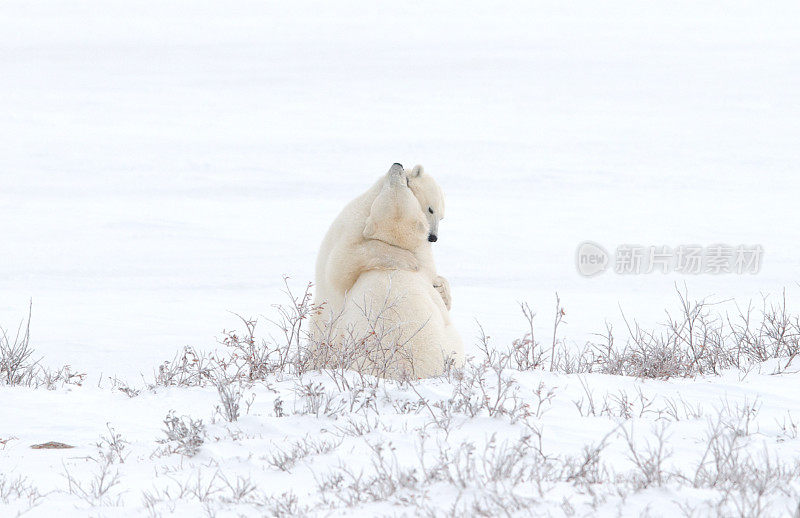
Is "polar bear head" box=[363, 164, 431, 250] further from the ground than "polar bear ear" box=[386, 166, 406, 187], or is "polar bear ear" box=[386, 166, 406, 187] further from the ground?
"polar bear ear" box=[386, 166, 406, 187]

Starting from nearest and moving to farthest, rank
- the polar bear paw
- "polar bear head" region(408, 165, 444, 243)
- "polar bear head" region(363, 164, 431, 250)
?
"polar bear head" region(363, 164, 431, 250) < "polar bear head" region(408, 165, 444, 243) < the polar bear paw

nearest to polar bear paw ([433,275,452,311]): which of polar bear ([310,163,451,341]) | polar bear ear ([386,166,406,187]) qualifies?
polar bear ([310,163,451,341])

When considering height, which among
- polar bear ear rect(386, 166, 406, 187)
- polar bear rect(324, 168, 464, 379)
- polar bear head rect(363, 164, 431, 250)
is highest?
polar bear ear rect(386, 166, 406, 187)

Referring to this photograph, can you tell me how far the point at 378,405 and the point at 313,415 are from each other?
34cm

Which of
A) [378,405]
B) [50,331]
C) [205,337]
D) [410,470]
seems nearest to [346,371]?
[378,405]

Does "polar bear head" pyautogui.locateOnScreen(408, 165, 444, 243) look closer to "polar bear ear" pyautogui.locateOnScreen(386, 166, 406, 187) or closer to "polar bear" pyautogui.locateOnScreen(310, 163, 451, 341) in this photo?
"polar bear" pyautogui.locateOnScreen(310, 163, 451, 341)

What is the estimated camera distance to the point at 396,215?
541cm

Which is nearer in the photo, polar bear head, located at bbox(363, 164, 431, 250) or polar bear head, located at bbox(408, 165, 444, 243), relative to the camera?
polar bear head, located at bbox(363, 164, 431, 250)

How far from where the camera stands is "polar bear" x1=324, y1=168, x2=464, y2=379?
5.10m

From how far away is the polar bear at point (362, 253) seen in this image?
5.46 metres

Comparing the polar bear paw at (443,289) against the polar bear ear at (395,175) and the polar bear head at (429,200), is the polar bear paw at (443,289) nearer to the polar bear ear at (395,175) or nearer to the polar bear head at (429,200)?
the polar bear head at (429,200)

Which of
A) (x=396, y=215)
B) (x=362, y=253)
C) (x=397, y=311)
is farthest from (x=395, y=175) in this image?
(x=397, y=311)

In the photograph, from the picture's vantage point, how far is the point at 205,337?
9.30m

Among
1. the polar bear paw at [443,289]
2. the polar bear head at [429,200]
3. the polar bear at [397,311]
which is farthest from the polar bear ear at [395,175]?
the polar bear paw at [443,289]
